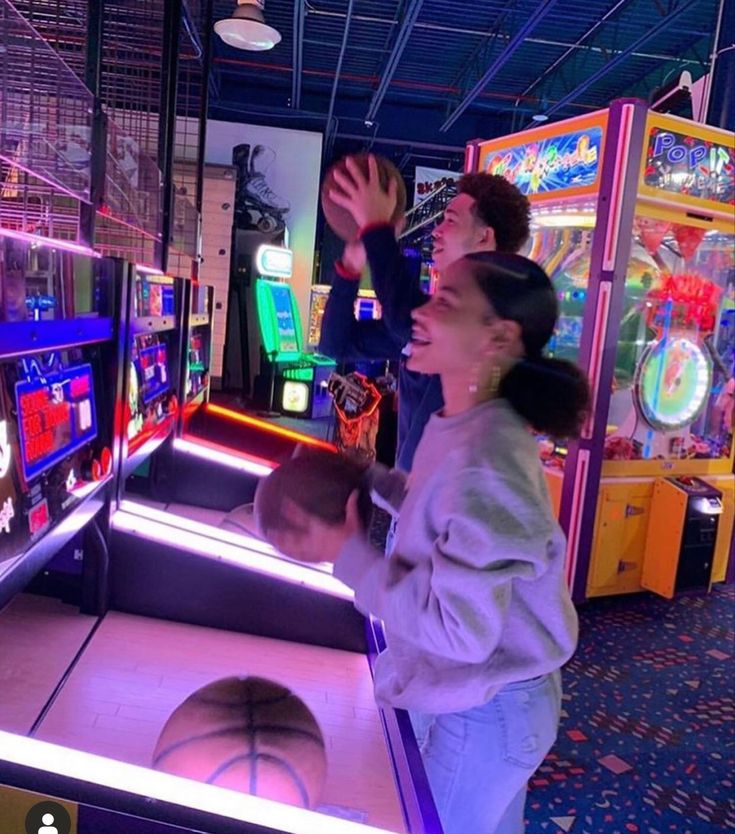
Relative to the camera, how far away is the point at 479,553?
3.16 ft

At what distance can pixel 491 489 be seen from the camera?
39.3 inches

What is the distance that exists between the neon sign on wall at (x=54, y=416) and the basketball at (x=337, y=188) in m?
0.67

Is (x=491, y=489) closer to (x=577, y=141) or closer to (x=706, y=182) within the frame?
(x=577, y=141)

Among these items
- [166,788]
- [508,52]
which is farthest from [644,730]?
[508,52]

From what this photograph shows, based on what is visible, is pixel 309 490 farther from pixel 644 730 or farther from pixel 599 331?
pixel 599 331

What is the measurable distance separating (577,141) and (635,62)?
7.83 meters

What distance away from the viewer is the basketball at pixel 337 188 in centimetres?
163

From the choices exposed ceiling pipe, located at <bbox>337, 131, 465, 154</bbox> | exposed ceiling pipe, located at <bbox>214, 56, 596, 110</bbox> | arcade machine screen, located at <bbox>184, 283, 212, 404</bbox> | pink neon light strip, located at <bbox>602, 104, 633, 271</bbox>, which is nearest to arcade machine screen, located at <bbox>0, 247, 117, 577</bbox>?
arcade machine screen, located at <bbox>184, 283, 212, 404</bbox>

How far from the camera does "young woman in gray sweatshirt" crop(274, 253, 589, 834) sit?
989mm

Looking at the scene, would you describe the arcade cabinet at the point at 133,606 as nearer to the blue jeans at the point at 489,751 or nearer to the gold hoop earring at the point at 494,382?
the blue jeans at the point at 489,751

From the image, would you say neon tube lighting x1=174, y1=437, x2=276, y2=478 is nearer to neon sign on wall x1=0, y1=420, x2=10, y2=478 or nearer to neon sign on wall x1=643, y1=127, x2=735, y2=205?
neon sign on wall x1=0, y1=420, x2=10, y2=478

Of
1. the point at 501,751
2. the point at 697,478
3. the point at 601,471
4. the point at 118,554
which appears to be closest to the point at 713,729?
the point at 601,471

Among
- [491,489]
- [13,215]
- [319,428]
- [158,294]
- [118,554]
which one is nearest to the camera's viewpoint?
[491,489]

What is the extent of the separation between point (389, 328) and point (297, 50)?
28.4 feet
